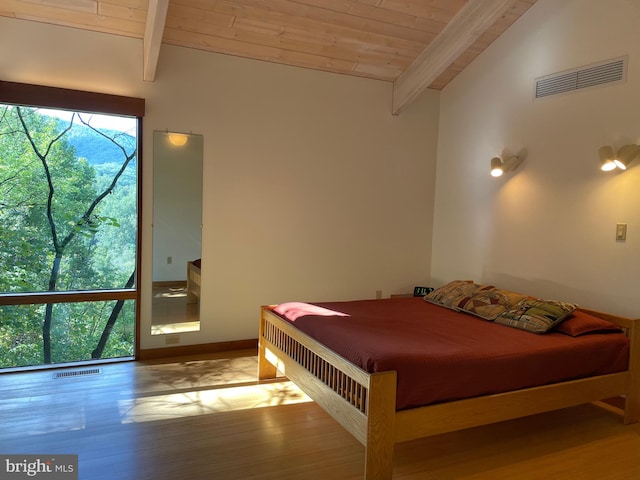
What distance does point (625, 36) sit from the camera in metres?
3.31

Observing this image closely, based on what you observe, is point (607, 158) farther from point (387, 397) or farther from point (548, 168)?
point (387, 397)

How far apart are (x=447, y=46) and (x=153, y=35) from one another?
2403 millimetres

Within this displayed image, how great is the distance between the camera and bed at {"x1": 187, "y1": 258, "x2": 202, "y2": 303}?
162 inches

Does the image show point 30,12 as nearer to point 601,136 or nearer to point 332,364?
point 332,364

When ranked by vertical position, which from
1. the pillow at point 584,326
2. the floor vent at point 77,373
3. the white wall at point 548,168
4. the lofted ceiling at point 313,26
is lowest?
the floor vent at point 77,373

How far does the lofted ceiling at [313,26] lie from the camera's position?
348 cm

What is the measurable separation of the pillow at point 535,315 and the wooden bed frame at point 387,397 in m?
0.35

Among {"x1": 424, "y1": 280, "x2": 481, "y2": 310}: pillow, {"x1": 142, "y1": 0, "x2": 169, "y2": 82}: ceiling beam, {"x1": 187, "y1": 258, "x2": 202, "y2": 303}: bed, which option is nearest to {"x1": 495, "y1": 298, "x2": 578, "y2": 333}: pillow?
{"x1": 424, "y1": 280, "x2": 481, "y2": 310}: pillow

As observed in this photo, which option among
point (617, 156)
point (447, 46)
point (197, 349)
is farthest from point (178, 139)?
point (617, 156)

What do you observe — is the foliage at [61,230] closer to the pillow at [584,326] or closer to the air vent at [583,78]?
the pillow at [584,326]

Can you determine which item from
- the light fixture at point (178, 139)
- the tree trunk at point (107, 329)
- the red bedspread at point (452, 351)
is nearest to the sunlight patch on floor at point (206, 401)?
the red bedspread at point (452, 351)

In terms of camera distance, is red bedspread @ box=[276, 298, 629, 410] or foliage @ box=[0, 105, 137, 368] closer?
red bedspread @ box=[276, 298, 629, 410]

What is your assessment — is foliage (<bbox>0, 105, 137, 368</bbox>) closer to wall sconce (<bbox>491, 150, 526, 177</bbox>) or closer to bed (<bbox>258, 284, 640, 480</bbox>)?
bed (<bbox>258, 284, 640, 480</bbox>)

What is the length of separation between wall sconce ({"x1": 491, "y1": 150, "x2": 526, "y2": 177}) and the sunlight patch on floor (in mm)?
2544
